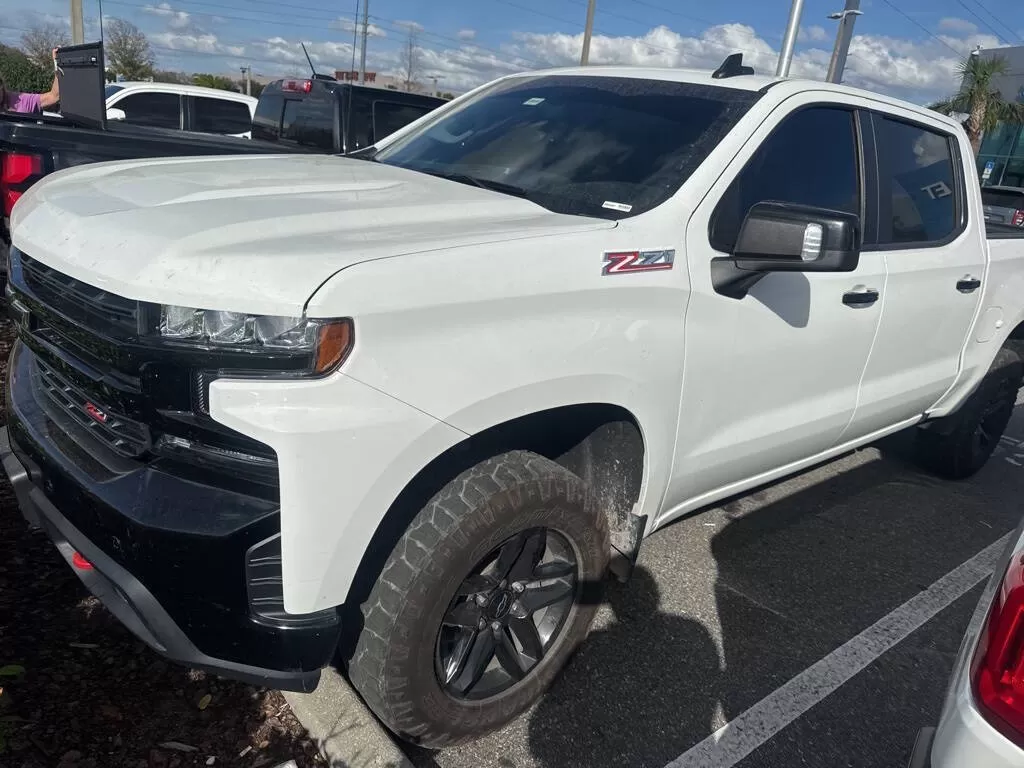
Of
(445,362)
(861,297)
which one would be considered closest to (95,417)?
(445,362)

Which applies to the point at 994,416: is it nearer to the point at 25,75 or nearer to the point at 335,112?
the point at 335,112

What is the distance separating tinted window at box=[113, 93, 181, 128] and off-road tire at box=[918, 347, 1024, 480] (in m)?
8.88

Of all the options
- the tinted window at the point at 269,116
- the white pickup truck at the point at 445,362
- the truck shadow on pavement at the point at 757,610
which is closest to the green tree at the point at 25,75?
the tinted window at the point at 269,116

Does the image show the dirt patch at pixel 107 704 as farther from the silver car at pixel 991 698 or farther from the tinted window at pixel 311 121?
the tinted window at pixel 311 121

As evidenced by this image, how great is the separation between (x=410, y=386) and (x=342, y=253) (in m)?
0.33

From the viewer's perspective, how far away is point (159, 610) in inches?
72.6

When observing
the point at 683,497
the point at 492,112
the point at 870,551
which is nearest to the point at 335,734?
the point at 683,497

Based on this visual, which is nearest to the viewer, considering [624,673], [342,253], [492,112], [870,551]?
[342,253]

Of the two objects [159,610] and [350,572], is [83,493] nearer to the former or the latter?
[159,610]

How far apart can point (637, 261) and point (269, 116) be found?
668 centimetres

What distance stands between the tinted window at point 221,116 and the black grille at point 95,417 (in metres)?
8.50

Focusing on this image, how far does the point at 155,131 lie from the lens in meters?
6.25

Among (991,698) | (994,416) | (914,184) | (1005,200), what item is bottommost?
(994,416)

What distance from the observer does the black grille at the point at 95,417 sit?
1.86 metres
